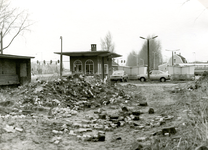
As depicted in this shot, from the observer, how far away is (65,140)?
251 inches

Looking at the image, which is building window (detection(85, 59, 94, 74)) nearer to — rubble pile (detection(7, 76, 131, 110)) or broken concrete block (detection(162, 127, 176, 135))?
rubble pile (detection(7, 76, 131, 110))

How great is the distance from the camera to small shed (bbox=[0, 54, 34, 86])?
58.4ft

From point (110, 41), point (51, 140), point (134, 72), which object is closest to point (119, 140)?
point (51, 140)

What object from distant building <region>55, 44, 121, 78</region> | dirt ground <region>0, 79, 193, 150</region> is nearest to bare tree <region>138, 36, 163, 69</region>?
distant building <region>55, 44, 121, 78</region>

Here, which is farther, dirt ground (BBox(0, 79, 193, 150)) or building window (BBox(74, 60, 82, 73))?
building window (BBox(74, 60, 82, 73))

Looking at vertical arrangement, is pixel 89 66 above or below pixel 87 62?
below

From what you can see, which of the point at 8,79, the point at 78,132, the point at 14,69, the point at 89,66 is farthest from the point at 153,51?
the point at 78,132

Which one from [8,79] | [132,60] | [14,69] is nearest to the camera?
[8,79]

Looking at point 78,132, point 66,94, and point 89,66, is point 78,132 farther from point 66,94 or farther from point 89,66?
point 89,66

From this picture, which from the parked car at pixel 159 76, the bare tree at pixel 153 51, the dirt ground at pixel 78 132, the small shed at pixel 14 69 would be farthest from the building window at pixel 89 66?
the bare tree at pixel 153 51

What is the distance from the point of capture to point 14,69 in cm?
1917

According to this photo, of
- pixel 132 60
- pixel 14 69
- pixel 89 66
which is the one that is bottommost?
pixel 14 69

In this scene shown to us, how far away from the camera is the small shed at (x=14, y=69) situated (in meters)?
17.8

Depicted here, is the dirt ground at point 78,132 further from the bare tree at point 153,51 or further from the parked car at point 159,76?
the bare tree at point 153,51
